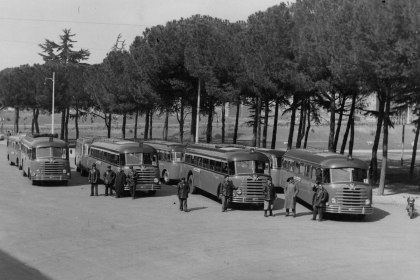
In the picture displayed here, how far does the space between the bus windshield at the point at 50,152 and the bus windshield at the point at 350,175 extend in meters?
15.7

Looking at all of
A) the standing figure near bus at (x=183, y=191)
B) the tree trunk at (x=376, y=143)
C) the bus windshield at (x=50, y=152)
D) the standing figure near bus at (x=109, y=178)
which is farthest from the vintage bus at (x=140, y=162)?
the tree trunk at (x=376, y=143)

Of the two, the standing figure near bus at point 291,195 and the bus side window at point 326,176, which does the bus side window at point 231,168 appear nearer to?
the standing figure near bus at point 291,195

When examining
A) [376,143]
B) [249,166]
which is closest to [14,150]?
[249,166]

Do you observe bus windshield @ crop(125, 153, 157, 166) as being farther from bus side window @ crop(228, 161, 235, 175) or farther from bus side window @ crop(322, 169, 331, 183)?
bus side window @ crop(322, 169, 331, 183)

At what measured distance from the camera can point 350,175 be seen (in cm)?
2311

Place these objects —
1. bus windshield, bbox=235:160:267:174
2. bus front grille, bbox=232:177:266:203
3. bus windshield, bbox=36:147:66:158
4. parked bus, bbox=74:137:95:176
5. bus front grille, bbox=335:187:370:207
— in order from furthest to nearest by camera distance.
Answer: parked bus, bbox=74:137:95:176, bus windshield, bbox=36:147:66:158, bus windshield, bbox=235:160:267:174, bus front grille, bbox=232:177:266:203, bus front grille, bbox=335:187:370:207

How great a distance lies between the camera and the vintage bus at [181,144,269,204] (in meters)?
24.6

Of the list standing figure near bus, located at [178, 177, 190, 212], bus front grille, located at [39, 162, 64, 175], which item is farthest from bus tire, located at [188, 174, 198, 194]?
bus front grille, located at [39, 162, 64, 175]

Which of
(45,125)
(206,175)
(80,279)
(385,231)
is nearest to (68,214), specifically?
(206,175)

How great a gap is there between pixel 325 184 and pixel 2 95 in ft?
233

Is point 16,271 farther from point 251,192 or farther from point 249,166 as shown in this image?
point 249,166

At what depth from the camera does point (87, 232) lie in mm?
19109

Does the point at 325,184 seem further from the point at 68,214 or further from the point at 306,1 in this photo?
the point at 306,1

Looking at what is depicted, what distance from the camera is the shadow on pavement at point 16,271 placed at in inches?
537
